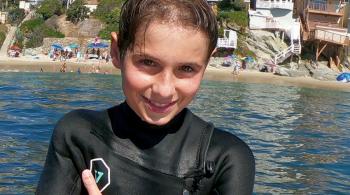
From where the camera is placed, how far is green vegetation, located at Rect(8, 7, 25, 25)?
5622cm

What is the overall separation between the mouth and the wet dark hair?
23 cm

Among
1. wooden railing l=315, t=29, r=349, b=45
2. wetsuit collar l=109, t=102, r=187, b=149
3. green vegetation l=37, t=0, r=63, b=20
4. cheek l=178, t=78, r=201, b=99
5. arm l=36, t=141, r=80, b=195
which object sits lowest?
wooden railing l=315, t=29, r=349, b=45

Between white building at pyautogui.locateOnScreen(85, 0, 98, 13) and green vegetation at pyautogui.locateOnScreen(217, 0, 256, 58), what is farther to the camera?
white building at pyautogui.locateOnScreen(85, 0, 98, 13)

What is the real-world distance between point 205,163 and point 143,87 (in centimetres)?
45

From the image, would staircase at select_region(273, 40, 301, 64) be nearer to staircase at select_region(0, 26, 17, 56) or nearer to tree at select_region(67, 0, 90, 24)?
tree at select_region(67, 0, 90, 24)

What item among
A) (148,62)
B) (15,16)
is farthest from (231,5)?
(148,62)

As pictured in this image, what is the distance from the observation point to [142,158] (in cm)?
219

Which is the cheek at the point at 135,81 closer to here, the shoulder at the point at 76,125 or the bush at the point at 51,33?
the shoulder at the point at 76,125

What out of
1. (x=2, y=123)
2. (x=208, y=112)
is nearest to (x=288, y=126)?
(x=208, y=112)

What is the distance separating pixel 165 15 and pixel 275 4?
47.8 m

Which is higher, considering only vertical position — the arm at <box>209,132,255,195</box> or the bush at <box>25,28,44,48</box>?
the arm at <box>209,132,255,195</box>

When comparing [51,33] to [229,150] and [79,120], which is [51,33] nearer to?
[79,120]

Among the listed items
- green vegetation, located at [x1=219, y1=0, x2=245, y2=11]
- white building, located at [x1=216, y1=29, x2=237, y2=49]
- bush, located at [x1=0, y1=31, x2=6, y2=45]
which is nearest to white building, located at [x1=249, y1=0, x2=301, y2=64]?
green vegetation, located at [x1=219, y1=0, x2=245, y2=11]

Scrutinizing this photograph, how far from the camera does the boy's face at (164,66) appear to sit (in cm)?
191
